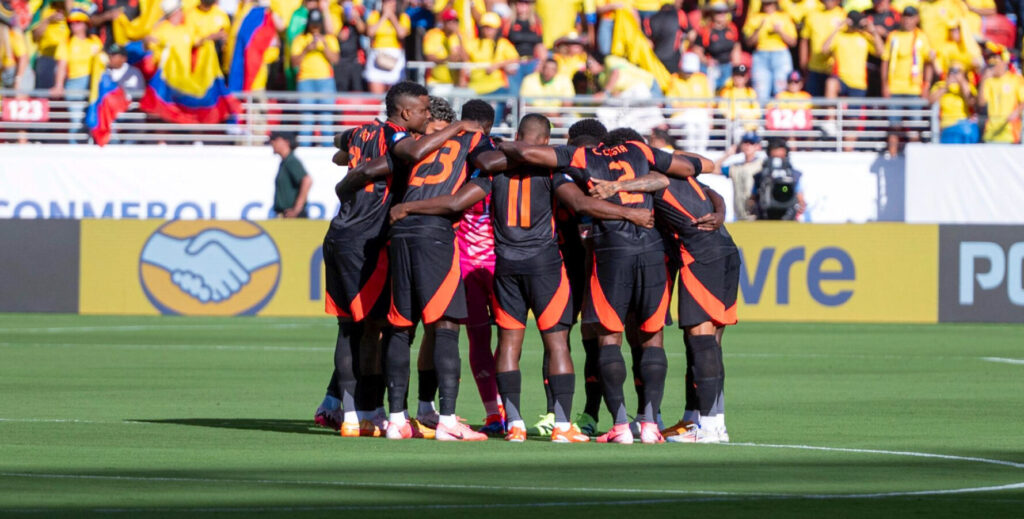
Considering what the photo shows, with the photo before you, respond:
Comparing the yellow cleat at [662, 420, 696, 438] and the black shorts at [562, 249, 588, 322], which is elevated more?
the black shorts at [562, 249, 588, 322]

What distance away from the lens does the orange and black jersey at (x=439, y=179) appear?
1109cm

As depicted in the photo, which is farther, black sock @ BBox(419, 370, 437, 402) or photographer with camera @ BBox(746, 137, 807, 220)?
photographer with camera @ BBox(746, 137, 807, 220)

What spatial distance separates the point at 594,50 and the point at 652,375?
19.0 metres

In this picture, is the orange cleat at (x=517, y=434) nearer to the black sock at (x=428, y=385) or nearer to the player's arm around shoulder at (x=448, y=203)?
the black sock at (x=428, y=385)

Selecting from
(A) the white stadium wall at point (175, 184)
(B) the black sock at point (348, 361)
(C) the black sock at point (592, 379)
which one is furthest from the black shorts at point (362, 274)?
(A) the white stadium wall at point (175, 184)

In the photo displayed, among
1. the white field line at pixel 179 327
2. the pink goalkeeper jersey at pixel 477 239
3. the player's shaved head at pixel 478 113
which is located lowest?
the white field line at pixel 179 327

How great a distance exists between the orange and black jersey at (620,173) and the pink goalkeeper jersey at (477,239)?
797 millimetres

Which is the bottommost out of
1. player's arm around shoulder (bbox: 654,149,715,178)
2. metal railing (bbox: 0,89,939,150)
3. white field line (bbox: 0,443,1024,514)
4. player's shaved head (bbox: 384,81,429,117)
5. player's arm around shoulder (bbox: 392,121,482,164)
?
white field line (bbox: 0,443,1024,514)

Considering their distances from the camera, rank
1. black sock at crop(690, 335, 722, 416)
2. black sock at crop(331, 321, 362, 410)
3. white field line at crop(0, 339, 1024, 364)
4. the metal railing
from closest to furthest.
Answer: black sock at crop(690, 335, 722, 416) < black sock at crop(331, 321, 362, 410) < white field line at crop(0, 339, 1024, 364) < the metal railing

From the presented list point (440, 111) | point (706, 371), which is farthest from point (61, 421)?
point (706, 371)

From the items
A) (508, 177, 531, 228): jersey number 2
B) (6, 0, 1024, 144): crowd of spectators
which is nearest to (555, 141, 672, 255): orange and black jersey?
(508, 177, 531, 228): jersey number 2

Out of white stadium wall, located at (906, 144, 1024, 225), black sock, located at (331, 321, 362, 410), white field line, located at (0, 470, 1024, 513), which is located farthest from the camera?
white stadium wall, located at (906, 144, 1024, 225)

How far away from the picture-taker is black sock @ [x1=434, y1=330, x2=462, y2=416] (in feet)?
36.1

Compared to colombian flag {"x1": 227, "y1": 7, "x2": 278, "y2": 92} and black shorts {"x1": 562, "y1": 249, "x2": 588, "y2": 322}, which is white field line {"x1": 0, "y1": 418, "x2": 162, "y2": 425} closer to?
black shorts {"x1": 562, "y1": 249, "x2": 588, "y2": 322}
